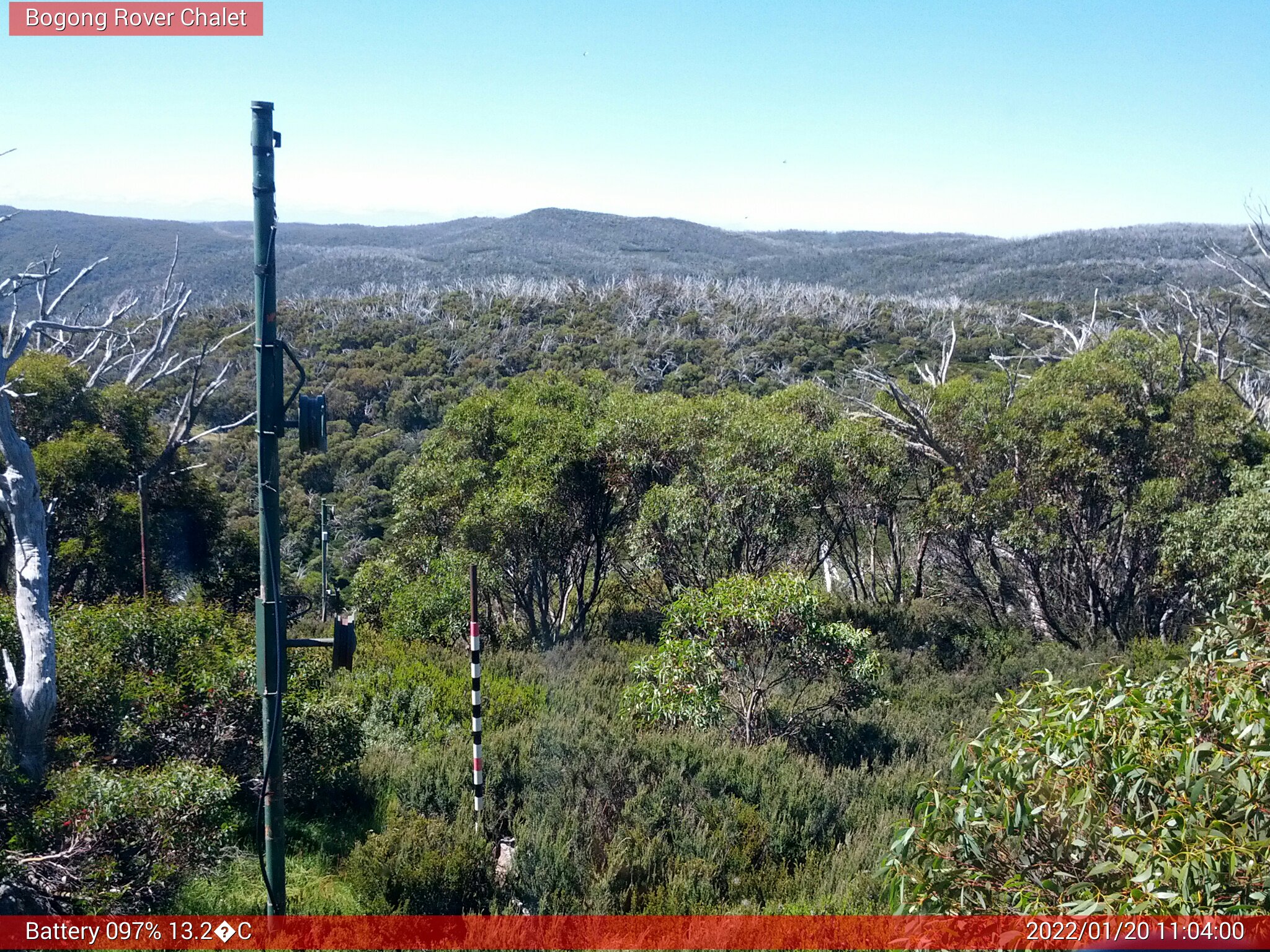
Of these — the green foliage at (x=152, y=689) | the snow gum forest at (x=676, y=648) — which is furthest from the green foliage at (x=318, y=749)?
the green foliage at (x=152, y=689)

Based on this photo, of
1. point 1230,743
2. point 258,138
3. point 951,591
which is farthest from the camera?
point 951,591

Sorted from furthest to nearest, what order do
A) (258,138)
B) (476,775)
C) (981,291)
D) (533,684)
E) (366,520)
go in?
(981,291), (366,520), (533,684), (476,775), (258,138)

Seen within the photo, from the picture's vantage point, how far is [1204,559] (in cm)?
1016

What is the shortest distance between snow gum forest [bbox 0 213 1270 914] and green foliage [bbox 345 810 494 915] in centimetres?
2

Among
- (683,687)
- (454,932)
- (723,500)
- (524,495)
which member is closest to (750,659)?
(683,687)

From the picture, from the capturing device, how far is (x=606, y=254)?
3095 inches

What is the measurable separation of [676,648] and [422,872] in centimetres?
314

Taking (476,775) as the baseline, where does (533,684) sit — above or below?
below

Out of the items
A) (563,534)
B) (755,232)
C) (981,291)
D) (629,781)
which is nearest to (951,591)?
(563,534)

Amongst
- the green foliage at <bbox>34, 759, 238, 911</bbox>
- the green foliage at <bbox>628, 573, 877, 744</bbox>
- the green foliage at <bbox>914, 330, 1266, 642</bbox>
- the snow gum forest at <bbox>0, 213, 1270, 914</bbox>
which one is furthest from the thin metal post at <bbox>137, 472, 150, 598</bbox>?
the green foliage at <bbox>914, 330, 1266, 642</bbox>

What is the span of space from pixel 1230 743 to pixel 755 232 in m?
101

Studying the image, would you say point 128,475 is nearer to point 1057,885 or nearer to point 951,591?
point 951,591

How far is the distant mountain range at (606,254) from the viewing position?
51.2 m

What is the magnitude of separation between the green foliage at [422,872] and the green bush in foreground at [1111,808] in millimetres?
2887
